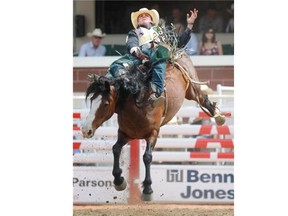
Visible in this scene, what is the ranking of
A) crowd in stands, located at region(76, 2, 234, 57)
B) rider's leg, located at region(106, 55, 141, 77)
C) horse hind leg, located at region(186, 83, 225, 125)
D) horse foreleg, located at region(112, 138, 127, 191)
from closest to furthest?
rider's leg, located at region(106, 55, 141, 77)
horse foreleg, located at region(112, 138, 127, 191)
horse hind leg, located at region(186, 83, 225, 125)
crowd in stands, located at region(76, 2, 234, 57)

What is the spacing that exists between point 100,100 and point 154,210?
299 cm

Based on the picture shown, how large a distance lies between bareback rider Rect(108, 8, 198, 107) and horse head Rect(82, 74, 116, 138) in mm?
226

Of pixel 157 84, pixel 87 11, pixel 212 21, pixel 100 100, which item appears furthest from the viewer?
pixel 87 11

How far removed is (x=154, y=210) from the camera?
11.8m

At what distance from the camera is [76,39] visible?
1614cm

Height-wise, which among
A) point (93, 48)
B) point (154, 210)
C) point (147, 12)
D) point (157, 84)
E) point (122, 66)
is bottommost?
point (154, 210)

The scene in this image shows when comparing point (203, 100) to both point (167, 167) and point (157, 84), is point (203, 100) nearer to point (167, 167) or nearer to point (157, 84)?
point (157, 84)

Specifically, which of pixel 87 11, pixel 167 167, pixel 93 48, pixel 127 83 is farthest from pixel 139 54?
pixel 87 11

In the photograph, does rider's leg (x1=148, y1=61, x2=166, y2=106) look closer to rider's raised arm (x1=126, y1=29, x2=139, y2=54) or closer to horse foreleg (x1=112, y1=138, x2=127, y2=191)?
rider's raised arm (x1=126, y1=29, x2=139, y2=54)

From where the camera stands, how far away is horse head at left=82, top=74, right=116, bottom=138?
9016 millimetres

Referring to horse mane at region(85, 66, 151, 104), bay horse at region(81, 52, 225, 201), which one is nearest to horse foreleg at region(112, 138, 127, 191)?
bay horse at region(81, 52, 225, 201)
